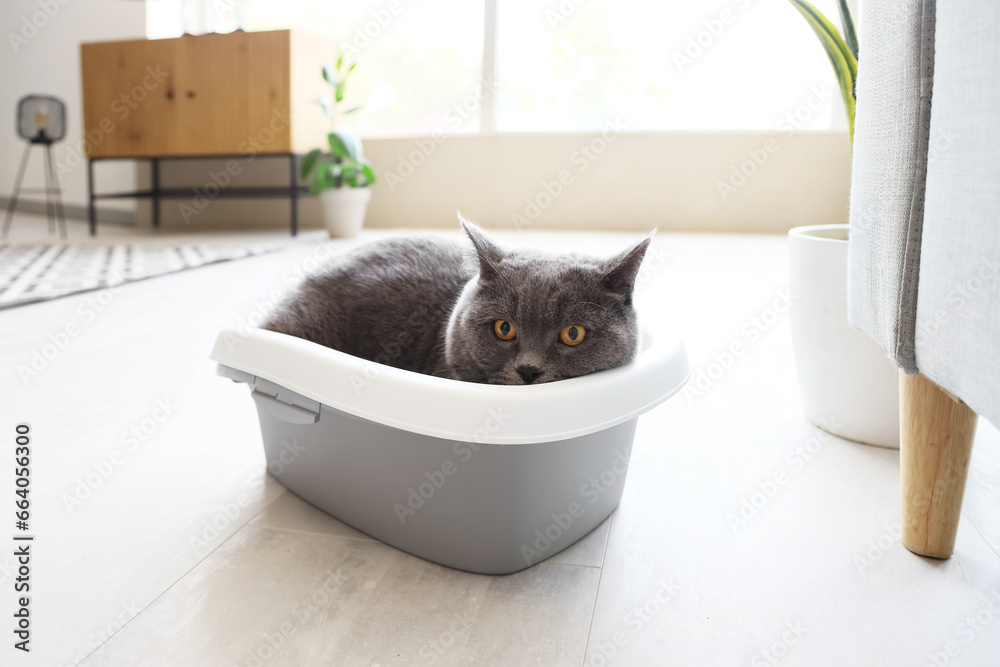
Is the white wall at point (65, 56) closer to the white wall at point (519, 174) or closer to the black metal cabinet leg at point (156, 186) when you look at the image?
the white wall at point (519, 174)

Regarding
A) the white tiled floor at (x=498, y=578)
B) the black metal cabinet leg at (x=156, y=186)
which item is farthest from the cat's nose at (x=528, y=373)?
the black metal cabinet leg at (x=156, y=186)

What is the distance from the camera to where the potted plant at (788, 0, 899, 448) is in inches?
47.4

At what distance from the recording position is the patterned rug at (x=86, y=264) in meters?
2.43

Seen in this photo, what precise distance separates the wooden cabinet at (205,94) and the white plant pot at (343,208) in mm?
340

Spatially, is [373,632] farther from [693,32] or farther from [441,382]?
[693,32]

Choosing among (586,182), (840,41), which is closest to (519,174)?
(586,182)

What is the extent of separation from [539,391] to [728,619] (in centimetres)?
34

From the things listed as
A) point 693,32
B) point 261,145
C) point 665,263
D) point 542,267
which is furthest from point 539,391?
point 693,32

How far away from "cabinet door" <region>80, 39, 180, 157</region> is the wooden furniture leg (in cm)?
437

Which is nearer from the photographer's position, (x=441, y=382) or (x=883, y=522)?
(x=441, y=382)

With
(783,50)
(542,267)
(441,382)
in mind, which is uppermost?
(783,50)

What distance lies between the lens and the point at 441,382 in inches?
31.7

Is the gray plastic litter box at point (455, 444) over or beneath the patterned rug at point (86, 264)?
over

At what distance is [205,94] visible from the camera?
164 inches
